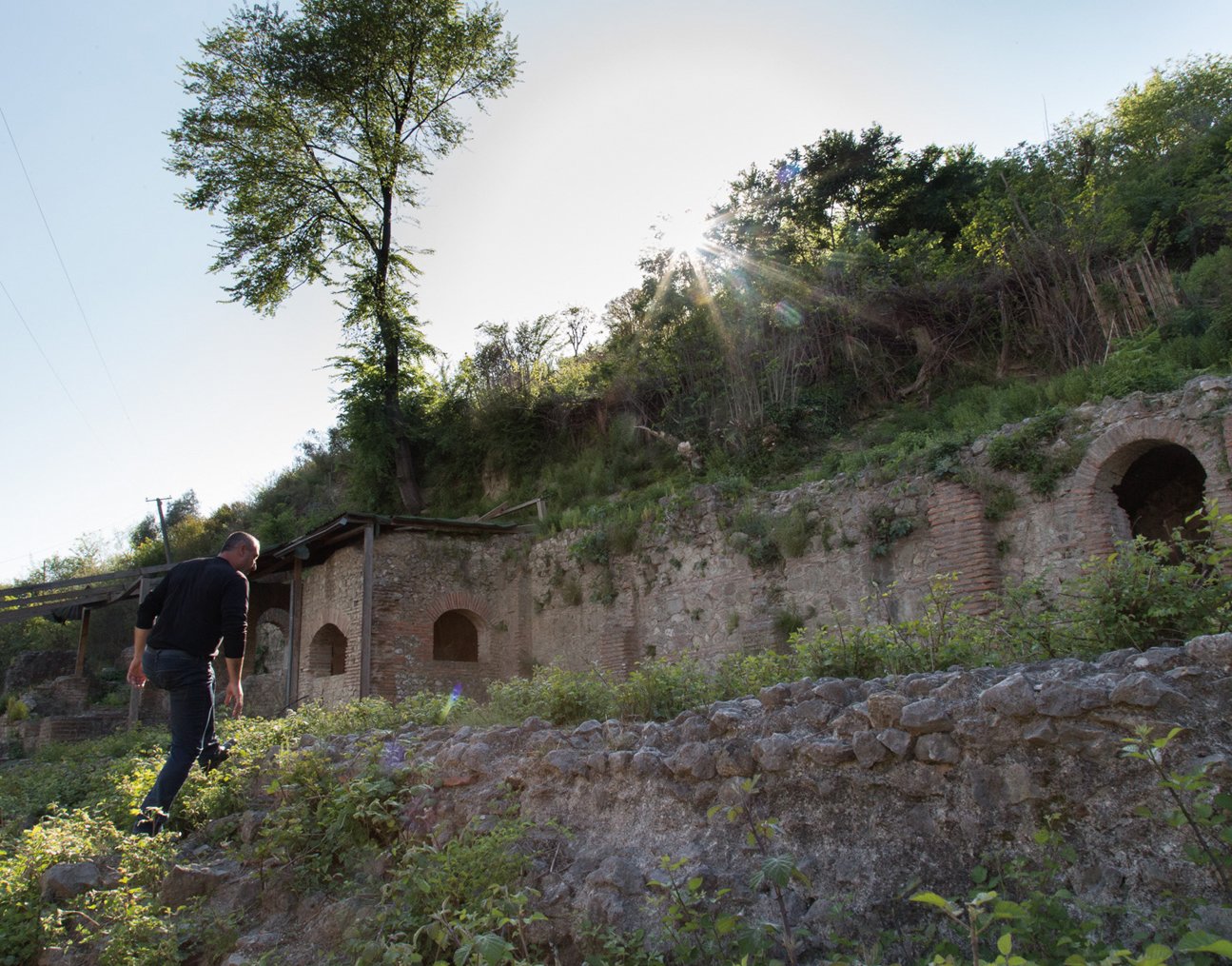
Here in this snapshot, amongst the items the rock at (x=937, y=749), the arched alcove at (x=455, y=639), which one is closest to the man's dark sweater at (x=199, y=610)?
the rock at (x=937, y=749)

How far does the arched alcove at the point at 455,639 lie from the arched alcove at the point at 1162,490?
1300cm

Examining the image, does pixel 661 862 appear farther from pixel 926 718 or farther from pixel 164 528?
pixel 164 528

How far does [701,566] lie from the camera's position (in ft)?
43.5

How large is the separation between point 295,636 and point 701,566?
8465mm

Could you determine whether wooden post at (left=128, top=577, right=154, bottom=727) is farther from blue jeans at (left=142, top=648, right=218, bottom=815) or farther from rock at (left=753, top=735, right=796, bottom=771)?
rock at (left=753, top=735, right=796, bottom=771)

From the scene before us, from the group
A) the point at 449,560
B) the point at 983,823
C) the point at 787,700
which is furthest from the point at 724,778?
the point at 449,560

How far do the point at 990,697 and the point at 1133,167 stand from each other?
20.8 metres

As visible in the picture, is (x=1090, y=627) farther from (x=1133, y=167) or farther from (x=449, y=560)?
(x=1133, y=167)

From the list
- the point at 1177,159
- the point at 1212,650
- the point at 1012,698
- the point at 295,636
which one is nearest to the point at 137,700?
the point at 295,636

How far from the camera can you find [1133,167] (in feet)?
65.5

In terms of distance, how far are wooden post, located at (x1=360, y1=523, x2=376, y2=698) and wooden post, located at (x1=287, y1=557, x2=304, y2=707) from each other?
189 cm

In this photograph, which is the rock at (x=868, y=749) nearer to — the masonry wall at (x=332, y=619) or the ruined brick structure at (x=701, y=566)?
the ruined brick structure at (x=701, y=566)

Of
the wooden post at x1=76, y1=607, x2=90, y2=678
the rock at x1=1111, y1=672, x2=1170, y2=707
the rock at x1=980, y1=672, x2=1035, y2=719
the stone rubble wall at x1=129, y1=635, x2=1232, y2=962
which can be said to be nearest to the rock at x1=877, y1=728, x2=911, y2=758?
the stone rubble wall at x1=129, y1=635, x2=1232, y2=962

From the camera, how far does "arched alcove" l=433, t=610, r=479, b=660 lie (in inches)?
768
